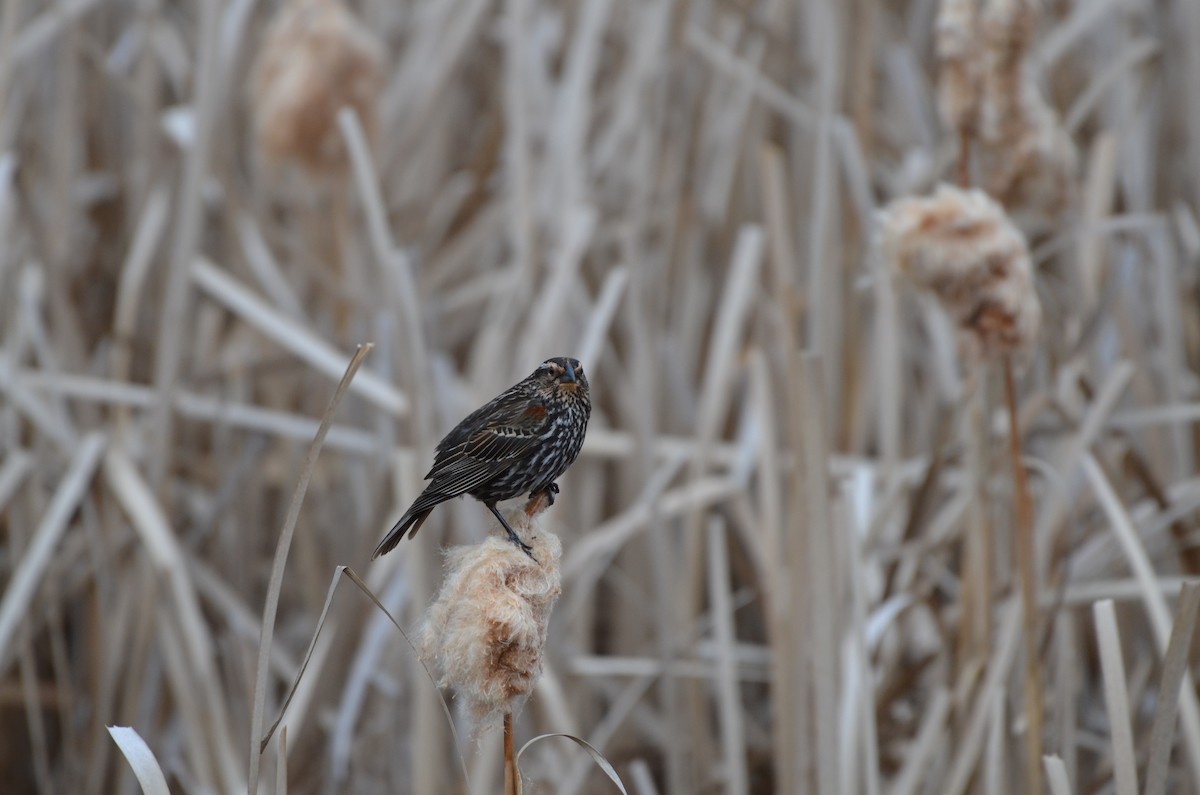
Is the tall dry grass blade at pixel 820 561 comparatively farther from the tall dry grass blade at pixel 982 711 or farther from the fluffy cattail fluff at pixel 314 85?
the fluffy cattail fluff at pixel 314 85

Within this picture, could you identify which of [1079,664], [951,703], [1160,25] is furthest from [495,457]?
[1160,25]

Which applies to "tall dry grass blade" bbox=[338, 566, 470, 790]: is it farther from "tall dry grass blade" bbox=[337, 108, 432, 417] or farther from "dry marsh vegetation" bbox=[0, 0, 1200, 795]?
"tall dry grass blade" bbox=[337, 108, 432, 417]

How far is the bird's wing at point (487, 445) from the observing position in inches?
44.2

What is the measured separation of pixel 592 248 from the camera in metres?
2.89

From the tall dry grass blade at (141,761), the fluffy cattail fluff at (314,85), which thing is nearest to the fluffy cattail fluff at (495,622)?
the tall dry grass blade at (141,761)

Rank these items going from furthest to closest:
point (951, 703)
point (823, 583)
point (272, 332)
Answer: point (272, 332), point (951, 703), point (823, 583)

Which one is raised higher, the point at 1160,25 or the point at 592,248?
the point at 1160,25

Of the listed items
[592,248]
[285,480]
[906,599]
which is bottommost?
[906,599]

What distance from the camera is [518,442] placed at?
1131 millimetres

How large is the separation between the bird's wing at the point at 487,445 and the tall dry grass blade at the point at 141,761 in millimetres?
372

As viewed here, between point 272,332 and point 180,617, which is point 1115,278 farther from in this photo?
point 180,617

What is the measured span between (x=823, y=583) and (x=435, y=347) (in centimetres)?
140

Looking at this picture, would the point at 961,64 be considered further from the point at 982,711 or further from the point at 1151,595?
the point at 982,711

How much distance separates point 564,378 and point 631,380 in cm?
149
